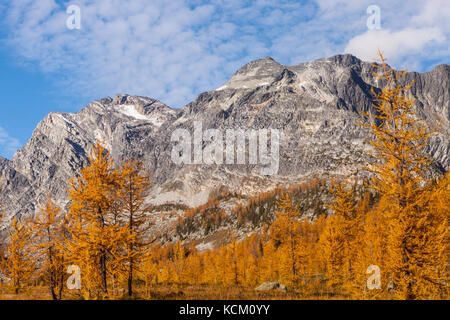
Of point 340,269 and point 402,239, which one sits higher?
point 402,239

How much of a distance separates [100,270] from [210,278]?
55953mm

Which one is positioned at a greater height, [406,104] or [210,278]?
[406,104]

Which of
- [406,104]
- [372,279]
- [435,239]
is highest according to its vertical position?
[406,104]

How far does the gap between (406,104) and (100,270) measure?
790 inches

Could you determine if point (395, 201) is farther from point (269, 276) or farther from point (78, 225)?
point (269, 276)

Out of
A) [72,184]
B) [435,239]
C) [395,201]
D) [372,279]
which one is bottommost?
[372,279]
